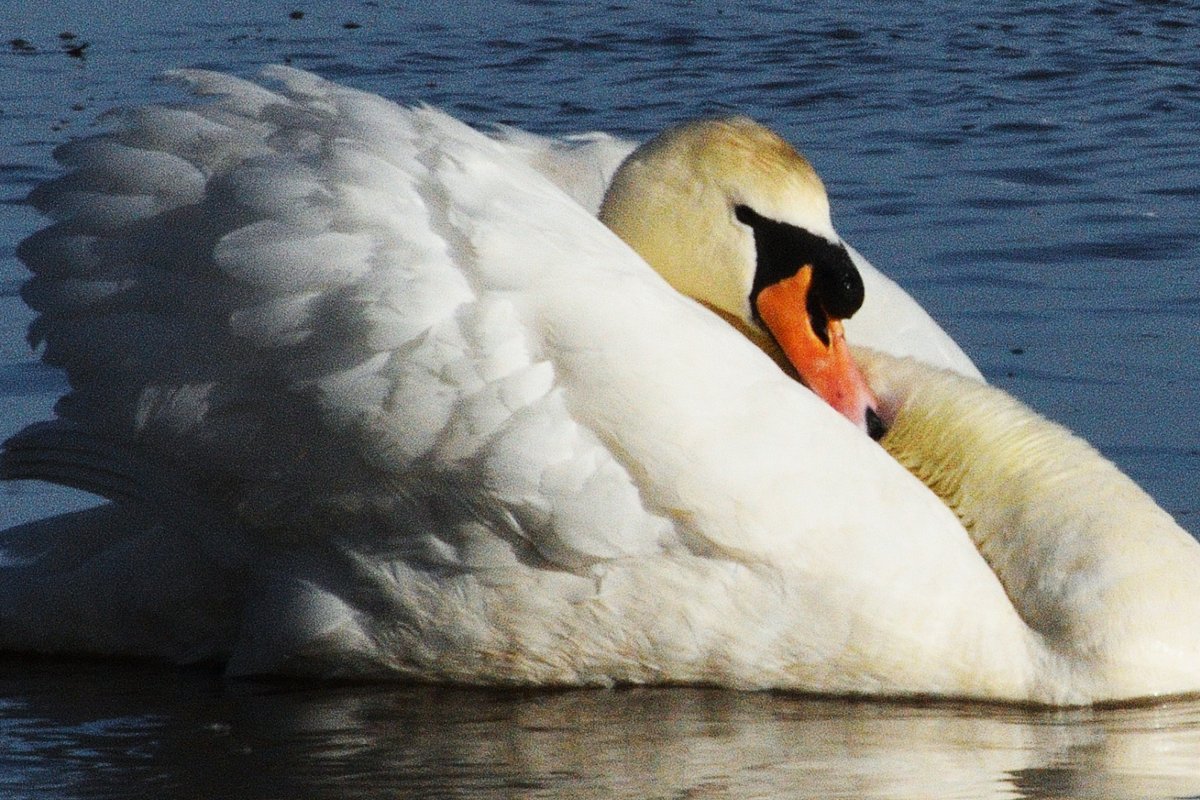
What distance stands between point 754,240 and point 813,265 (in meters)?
0.15

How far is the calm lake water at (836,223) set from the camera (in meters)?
4.71

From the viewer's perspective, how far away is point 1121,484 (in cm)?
545

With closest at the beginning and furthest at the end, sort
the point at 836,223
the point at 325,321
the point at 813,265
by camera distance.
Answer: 1. the point at 325,321
2. the point at 813,265
3. the point at 836,223

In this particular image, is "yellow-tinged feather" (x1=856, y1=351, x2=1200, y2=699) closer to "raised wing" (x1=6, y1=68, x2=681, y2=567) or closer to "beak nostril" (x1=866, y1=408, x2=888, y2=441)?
"beak nostril" (x1=866, y1=408, x2=888, y2=441)

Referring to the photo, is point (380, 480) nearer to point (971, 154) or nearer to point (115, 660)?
point (115, 660)

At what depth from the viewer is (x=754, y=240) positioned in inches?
220

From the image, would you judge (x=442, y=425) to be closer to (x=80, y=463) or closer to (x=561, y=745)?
(x=561, y=745)

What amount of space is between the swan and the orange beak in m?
0.01

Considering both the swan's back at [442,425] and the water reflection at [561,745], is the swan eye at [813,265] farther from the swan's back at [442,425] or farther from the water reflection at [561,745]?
the water reflection at [561,745]

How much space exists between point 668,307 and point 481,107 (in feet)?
22.0

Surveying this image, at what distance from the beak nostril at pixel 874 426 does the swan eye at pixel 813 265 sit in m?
0.22

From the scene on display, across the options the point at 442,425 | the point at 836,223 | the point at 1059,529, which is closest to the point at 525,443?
the point at 442,425

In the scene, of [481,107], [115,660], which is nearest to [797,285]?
[115,660]

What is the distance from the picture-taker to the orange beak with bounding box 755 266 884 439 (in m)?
5.53
